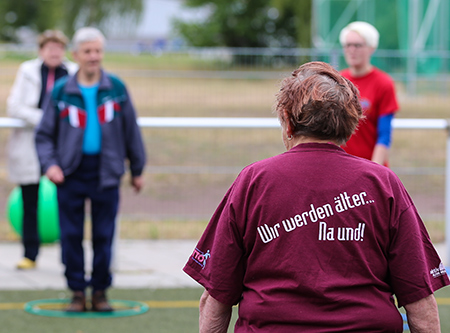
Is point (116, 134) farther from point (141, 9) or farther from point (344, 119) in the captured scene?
point (141, 9)

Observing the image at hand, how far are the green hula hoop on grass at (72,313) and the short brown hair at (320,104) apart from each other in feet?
11.1

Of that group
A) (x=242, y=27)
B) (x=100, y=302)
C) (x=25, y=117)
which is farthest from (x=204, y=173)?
(x=242, y=27)

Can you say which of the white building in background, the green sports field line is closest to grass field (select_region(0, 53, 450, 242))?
the green sports field line

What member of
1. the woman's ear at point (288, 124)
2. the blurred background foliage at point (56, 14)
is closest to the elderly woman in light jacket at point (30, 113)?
the woman's ear at point (288, 124)

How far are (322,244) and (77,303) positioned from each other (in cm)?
352

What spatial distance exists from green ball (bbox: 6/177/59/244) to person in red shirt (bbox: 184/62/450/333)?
16.7 ft

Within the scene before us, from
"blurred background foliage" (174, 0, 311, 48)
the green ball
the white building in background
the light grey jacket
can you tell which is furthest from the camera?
the white building in background

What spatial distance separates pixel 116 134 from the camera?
536 cm

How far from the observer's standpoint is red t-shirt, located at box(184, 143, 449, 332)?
228cm

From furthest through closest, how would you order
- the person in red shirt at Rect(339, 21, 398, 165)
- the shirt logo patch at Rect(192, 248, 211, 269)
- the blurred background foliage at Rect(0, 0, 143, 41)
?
the blurred background foliage at Rect(0, 0, 143, 41) → the person in red shirt at Rect(339, 21, 398, 165) → the shirt logo patch at Rect(192, 248, 211, 269)

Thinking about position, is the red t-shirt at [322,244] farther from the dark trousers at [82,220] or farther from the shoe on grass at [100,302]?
the shoe on grass at [100,302]

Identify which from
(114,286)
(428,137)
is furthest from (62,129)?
(428,137)

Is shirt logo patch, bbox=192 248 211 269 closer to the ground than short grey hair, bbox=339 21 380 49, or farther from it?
closer to the ground

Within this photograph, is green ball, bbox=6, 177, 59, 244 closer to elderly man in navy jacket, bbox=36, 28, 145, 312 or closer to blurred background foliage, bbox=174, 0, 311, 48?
elderly man in navy jacket, bbox=36, 28, 145, 312
